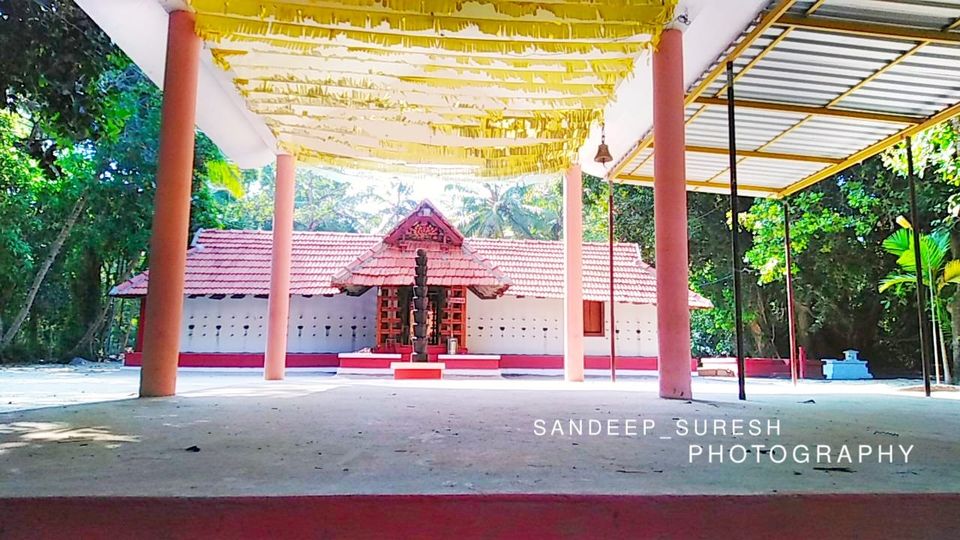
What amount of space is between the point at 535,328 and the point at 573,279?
231 inches

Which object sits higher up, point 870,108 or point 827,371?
point 870,108

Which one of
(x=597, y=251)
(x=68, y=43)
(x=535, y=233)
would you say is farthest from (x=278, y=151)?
(x=535, y=233)

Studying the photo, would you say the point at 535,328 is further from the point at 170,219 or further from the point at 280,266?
the point at 170,219

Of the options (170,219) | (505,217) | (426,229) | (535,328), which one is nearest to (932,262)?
(535,328)

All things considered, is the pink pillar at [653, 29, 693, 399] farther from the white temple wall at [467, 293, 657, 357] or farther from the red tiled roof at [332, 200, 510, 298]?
the white temple wall at [467, 293, 657, 357]

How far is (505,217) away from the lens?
27609 millimetres

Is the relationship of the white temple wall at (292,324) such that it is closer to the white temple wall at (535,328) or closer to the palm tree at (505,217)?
the white temple wall at (535,328)

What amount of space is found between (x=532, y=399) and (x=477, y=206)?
78.1 feet

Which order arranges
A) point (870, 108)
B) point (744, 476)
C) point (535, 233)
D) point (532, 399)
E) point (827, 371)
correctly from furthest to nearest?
1. point (535, 233)
2. point (827, 371)
3. point (870, 108)
4. point (532, 399)
5. point (744, 476)

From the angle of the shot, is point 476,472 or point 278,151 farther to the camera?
point 278,151

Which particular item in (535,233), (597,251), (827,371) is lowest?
(827,371)

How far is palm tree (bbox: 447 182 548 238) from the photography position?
89.2 ft

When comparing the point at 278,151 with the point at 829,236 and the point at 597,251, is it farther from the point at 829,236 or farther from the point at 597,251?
the point at 829,236

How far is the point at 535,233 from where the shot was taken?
90.9ft
